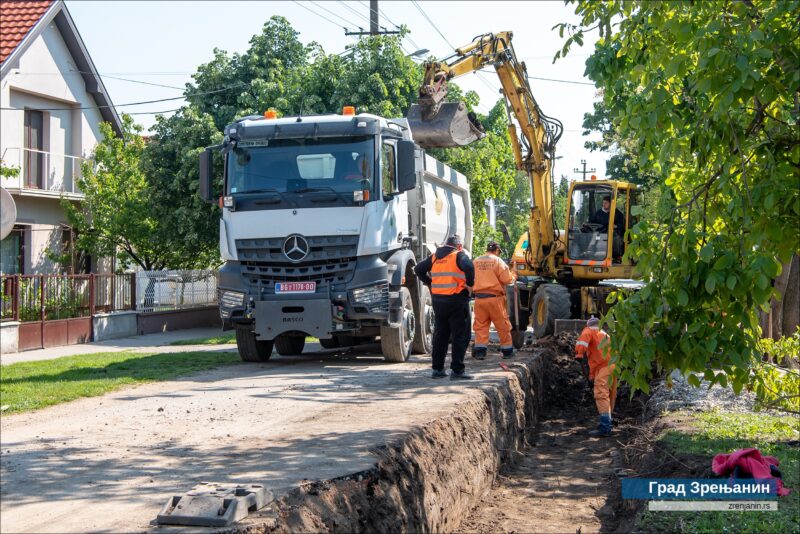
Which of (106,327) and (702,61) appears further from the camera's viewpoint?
(106,327)

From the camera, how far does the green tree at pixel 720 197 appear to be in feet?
19.3

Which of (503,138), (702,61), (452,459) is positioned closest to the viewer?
(702,61)

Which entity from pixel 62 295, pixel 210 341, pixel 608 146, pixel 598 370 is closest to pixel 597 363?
pixel 598 370

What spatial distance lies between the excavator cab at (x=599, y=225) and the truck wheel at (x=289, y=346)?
534 cm

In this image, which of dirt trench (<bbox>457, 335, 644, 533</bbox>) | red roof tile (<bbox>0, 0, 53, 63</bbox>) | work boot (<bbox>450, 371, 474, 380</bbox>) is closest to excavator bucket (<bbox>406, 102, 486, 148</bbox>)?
dirt trench (<bbox>457, 335, 644, 533</bbox>)

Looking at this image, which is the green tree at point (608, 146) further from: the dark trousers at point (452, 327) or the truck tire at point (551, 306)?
the dark trousers at point (452, 327)

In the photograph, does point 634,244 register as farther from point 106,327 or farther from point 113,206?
point 113,206

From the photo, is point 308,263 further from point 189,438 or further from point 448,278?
point 189,438

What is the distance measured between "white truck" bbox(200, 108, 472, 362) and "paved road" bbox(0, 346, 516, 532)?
3.28 ft

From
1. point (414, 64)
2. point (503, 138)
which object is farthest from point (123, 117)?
point (503, 138)

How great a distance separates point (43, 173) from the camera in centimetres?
2247

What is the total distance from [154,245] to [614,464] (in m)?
15.6

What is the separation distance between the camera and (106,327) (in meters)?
19.4

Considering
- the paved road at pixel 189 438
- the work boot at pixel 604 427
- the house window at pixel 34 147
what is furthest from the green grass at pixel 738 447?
the house window at pixel 34 147
